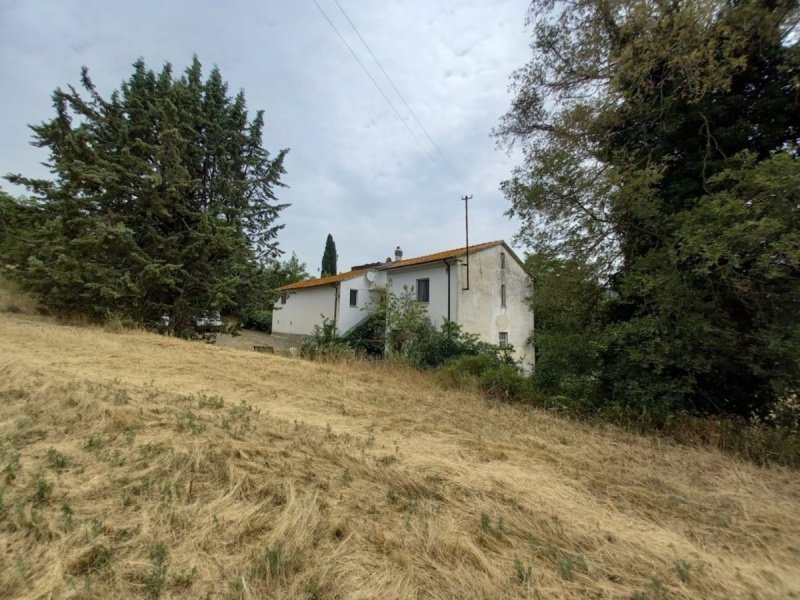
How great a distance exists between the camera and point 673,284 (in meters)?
5.23

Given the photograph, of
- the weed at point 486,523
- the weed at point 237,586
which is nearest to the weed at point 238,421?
the weed at point 237,586

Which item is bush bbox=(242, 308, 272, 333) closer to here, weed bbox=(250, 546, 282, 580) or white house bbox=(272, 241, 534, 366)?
white house bbox=(272, 241, 534, 366)

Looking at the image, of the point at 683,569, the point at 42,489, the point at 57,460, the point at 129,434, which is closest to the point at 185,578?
the point at 42,489

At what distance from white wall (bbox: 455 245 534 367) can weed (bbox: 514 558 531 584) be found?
630 inches

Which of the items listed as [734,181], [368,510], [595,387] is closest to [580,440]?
[595,387]

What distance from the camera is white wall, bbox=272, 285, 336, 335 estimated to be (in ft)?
74.7

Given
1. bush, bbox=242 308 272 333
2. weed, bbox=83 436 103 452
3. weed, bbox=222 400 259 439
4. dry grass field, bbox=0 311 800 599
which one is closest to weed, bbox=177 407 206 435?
dry grass field, bbox=0 311 800 599

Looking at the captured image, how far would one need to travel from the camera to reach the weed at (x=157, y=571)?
1768 mm

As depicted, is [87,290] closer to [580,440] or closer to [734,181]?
[580,440]

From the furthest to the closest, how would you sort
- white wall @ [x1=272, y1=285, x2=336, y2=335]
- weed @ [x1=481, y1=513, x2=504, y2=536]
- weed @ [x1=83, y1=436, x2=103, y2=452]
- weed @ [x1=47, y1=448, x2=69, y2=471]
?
white wall @ [x1=272, y1=285, x2=336, y2=335], weed @ [x1=83, y1=436, x2=103, y2=452], weed @ [x1=47, y1=448, x2=69, y2=471], weed @ [x1=481, y1=513, x2=504, y2=536]

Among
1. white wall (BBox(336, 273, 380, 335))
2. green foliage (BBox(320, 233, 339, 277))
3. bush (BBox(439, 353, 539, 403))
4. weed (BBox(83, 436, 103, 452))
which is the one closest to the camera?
weed (BBox(83, 436, 103, 452))

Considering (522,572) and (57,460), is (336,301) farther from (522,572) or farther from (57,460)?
(522,572)

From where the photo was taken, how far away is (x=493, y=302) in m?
20.3

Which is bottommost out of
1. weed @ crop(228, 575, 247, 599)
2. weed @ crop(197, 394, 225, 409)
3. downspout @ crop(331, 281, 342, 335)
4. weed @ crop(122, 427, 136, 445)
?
weed @ crop(228, 575, 247, 599)
